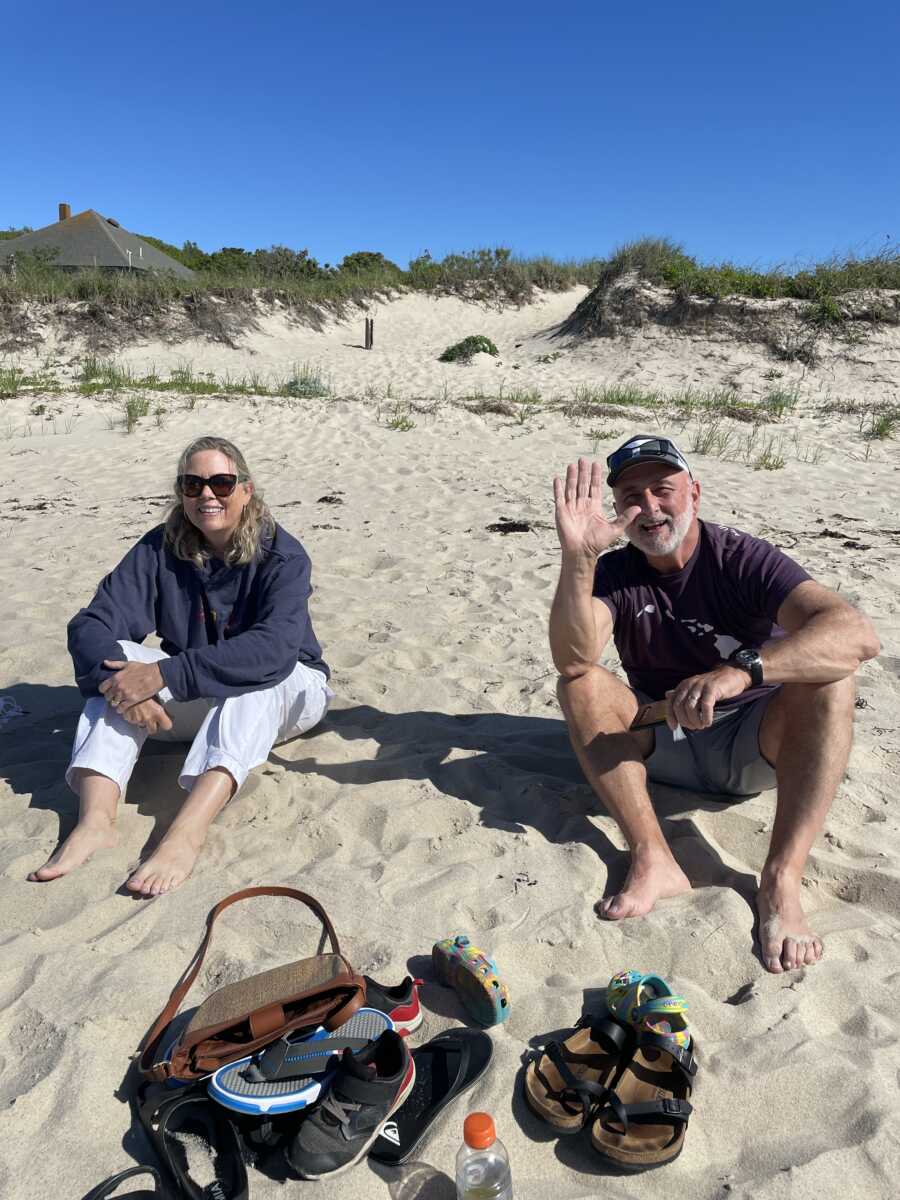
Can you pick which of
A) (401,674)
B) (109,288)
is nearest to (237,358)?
(109,288)

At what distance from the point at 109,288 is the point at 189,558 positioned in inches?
660

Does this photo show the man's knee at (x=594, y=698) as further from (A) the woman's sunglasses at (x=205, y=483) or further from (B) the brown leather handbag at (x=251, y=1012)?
(A) the woman's sunglasses at (x=205, y=483)

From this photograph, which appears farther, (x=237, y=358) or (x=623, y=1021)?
(x=237, y=358)

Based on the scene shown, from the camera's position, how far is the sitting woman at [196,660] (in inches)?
117

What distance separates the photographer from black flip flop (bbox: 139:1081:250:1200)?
70.2 inches

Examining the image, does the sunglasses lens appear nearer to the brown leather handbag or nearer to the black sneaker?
the brown leather handbag

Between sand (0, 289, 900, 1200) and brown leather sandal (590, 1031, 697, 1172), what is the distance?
50mm

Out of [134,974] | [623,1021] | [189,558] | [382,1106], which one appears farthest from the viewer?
[189,558]

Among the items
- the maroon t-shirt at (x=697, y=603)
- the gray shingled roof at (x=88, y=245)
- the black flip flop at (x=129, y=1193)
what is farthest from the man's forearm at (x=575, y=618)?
the gray shingled roof at (x=88, y=245)

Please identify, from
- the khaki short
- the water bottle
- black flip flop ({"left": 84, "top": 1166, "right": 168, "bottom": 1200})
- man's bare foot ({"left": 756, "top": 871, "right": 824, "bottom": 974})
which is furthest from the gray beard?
black flip flop ({"left": 84, "top": 1166, "right": 168, "bottom": 1200})

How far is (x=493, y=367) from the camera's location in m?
17.1

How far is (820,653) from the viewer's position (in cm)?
258

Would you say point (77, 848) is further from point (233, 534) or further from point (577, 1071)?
point (577, 1071)

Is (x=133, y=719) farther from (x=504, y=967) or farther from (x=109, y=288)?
(x=109, y=288)
